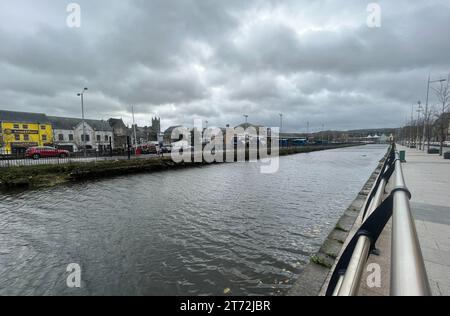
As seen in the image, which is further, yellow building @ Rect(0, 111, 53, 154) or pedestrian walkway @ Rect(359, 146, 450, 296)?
yellow building @ Rect(0, 111, 53, 154)

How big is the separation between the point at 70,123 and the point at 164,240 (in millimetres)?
73944

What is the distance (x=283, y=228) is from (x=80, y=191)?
12868mm

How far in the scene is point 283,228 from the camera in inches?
303

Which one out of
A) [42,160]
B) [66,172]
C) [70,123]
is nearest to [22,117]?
[70,123]

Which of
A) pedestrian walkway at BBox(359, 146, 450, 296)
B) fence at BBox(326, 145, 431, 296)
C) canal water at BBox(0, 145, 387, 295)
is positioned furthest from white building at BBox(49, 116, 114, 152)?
fence at BBox(326, 145, 431, 296)

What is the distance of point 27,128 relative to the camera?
56094 mm

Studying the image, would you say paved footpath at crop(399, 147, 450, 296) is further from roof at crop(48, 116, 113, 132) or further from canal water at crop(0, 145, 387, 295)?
roof at crop(48, 116, 113, 132)

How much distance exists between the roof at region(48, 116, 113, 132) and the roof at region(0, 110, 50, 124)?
232 centimetres

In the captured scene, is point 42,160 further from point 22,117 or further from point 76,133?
point 76,133

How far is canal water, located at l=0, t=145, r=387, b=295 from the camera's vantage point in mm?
5016

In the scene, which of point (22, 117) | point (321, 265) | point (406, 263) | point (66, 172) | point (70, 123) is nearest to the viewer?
point (406, 263)

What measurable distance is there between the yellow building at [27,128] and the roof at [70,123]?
2.38m

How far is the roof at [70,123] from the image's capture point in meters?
63.0
